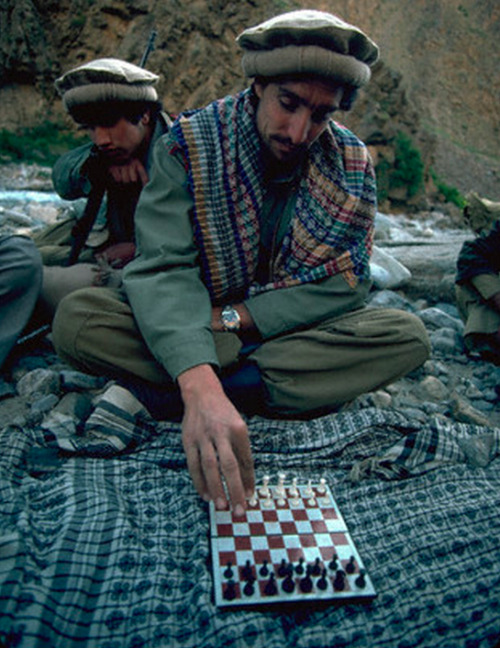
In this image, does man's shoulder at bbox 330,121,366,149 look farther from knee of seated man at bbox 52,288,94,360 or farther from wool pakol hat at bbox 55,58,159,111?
knee of seated man at bbox 52,288,94,360

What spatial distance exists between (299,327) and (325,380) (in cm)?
27

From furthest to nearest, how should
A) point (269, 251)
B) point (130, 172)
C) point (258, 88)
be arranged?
point (130, 172) < point (269, 251) < point (258, 88)

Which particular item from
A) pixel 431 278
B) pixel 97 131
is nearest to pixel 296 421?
pixel 97 131

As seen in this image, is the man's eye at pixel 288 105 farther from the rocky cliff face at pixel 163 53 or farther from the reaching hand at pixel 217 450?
the rocky cliff face at pixel 163 53

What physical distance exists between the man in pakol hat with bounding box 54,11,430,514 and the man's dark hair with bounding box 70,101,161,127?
0.79 meters

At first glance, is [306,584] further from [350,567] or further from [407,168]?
[407,168]

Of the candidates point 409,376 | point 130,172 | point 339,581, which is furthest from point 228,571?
point 130,172

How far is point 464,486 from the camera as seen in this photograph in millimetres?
2000

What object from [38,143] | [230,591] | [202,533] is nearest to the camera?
[230,591]

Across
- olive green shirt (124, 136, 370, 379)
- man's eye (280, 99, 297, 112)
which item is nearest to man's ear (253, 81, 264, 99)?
man's eye (280, 99, 297, 112)

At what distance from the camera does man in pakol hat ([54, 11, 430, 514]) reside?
6.91ft

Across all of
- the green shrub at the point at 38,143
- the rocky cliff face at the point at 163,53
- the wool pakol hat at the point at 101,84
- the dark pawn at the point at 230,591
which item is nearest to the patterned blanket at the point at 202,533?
the dark pawn at the point at 230,591

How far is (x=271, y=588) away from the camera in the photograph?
4.82ft

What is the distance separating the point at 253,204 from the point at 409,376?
54.8 inches
